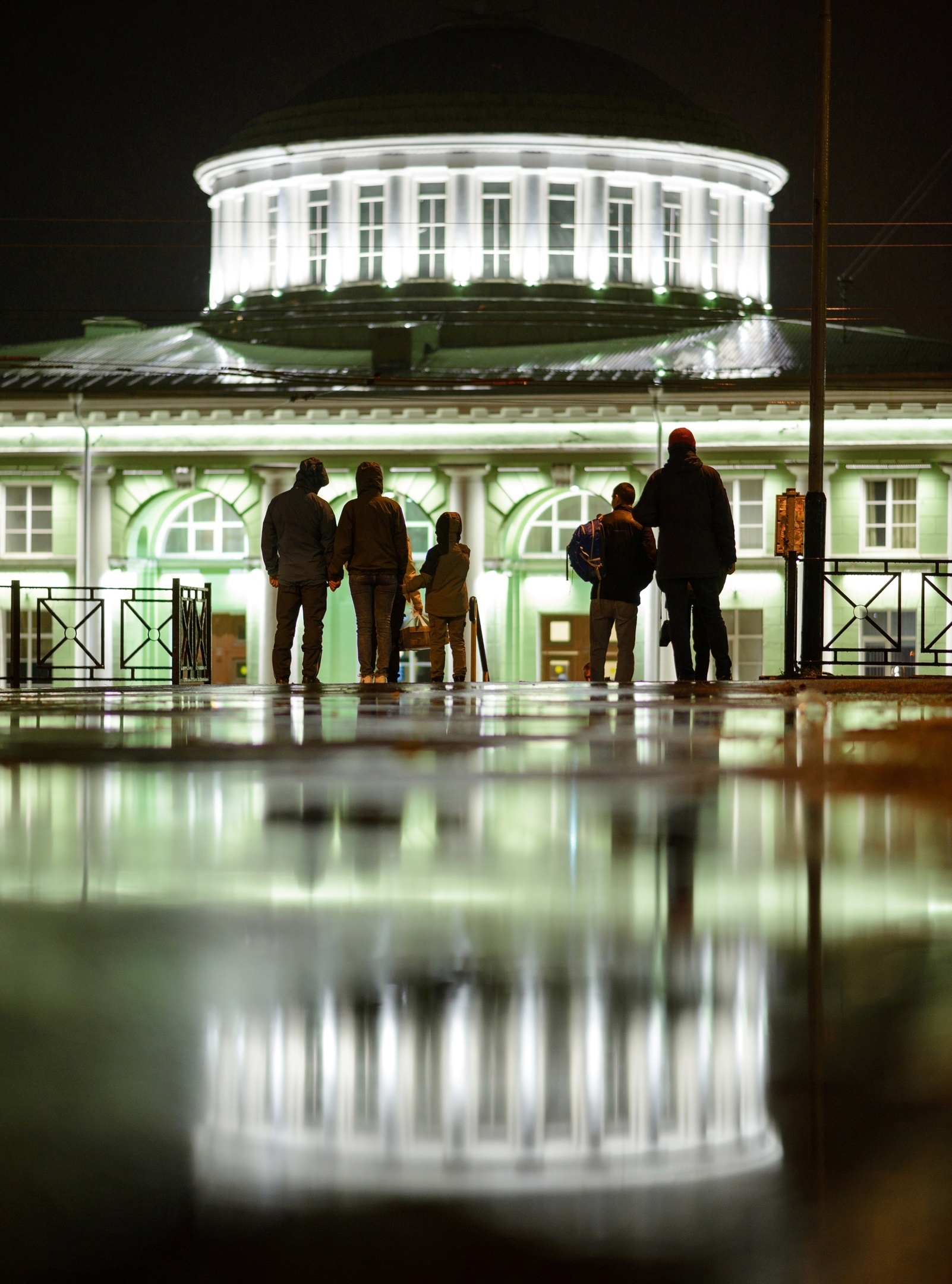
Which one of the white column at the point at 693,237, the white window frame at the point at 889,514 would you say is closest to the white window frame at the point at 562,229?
the white column at the point at 693,237

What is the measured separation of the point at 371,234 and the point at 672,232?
933cm

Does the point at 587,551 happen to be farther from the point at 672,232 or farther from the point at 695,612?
the point at 672,232

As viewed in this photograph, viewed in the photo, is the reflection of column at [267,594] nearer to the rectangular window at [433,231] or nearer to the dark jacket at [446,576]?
the rectangular window at [433,231]

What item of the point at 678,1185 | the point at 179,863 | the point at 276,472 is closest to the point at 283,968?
the point at 678,1185

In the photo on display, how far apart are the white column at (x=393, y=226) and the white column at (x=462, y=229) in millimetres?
1456

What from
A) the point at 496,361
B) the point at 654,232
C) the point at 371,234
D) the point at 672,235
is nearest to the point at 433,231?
the point at 371,234

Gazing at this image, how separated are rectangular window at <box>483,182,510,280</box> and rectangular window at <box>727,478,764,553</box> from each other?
13545 millimetres

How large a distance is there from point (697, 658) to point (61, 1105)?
1355cm

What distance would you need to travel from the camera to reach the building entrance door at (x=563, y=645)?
47.1m

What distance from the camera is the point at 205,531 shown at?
161ft

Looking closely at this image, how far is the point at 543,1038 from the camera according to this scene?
1851mm

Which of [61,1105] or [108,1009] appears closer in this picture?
[61,1105]

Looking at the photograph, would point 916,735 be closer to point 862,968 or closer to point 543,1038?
point 862,968

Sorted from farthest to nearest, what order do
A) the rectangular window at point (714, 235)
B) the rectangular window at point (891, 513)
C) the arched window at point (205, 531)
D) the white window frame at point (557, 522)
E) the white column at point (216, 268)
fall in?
the white column at point (216, 268), the rectangular window at point (714, 235), the arched window at point (205, 531), the white window frame at point (557, 522), the rectangular window at point (891, 513)
